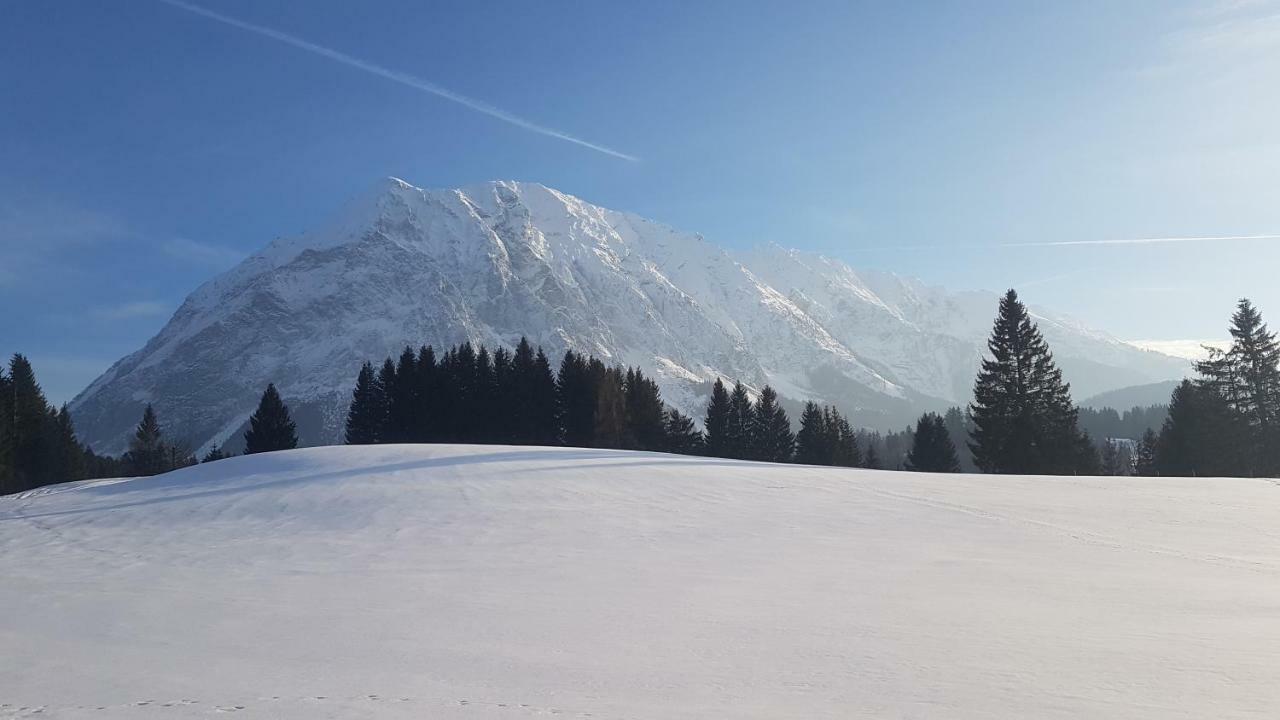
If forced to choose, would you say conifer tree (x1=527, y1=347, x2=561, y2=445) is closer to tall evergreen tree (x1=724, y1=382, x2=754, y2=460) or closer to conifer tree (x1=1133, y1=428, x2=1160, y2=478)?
tall evergreen tree (x1=724, y1=382, x2=754, y2=460)

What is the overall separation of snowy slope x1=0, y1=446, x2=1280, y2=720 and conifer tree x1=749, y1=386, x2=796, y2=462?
174ft

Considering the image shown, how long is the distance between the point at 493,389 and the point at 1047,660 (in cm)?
6153

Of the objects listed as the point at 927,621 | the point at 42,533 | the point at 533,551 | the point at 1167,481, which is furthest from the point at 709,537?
the point at 1167,481

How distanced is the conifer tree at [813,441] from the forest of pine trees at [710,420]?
0.15m

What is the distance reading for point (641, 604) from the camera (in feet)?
31.5

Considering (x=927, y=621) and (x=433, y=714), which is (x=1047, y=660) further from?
(x=433, y=714)

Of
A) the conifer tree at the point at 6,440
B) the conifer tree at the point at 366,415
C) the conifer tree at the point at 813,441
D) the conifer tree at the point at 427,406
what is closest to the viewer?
the conifer tree at the point at 6,440

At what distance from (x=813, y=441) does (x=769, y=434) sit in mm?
4728

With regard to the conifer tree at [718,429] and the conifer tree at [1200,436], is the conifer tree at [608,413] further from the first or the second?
the conifer tree at [1200,436]

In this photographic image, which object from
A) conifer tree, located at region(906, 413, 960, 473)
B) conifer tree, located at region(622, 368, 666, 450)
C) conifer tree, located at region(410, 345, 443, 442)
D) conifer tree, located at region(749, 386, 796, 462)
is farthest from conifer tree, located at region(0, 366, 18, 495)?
conifer tree, located at region(906, 413, 960, 473)

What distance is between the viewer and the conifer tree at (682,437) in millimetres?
71519

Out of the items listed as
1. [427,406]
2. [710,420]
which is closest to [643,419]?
[710,420]

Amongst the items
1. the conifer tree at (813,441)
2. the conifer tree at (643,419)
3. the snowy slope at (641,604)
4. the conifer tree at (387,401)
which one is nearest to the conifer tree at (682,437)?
the conifer tree at (643,419)

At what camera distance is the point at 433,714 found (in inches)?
226
